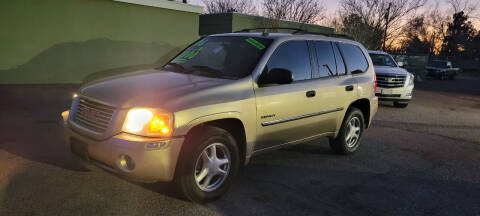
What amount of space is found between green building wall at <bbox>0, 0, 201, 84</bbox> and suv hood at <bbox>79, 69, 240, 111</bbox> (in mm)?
9048

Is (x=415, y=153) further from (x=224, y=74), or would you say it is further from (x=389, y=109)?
(x=389, y=109)

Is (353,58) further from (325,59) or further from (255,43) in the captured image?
(255,43)

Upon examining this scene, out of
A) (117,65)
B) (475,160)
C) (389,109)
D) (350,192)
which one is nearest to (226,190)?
(350,192)

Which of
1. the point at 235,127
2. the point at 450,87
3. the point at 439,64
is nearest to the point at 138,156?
the point at 235,127

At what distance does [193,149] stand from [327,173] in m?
2.16

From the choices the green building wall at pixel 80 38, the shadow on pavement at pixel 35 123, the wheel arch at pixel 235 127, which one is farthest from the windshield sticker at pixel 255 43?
the green building wall at pixel 80 38

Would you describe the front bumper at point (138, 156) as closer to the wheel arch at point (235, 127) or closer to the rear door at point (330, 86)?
the wheel arch at point (235, 127)

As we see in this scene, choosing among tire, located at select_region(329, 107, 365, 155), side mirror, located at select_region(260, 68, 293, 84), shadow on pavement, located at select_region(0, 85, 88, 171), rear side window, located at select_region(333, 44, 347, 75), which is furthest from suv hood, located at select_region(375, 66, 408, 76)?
shadow on pavement, located at select_region(0, 85, 88, 171)

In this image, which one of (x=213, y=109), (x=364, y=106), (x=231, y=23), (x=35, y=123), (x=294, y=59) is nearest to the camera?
(x=213, y=109)

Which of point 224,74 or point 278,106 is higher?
point 224,74

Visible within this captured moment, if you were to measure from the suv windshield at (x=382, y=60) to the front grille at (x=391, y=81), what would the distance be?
149 centimetres

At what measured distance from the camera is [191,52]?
506 cm

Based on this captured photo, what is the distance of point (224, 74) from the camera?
14.0 ft

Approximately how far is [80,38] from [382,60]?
33.8ft
